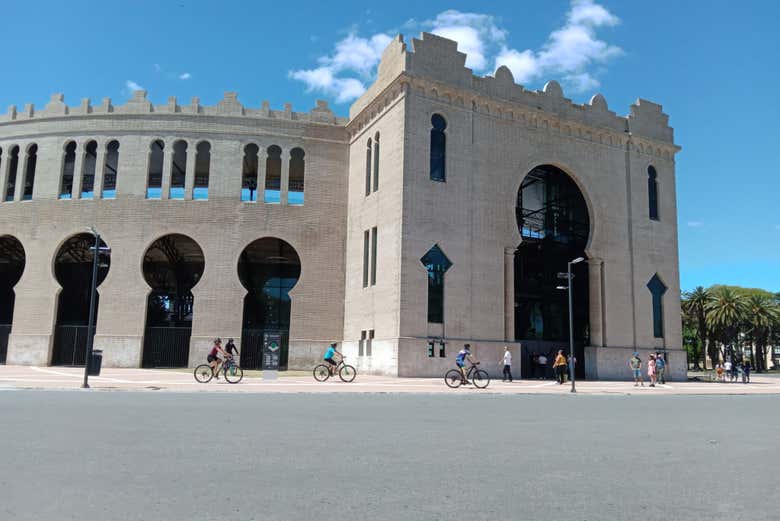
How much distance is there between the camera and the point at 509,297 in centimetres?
3434

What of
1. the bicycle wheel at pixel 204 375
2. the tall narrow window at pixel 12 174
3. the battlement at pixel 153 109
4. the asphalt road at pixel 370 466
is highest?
the battlement at pixel 153 109

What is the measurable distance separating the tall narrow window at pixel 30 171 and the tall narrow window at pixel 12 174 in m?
0.64

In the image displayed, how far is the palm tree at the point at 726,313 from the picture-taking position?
72.8m

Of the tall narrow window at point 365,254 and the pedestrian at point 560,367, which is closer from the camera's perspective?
the pedestrian at point 560,367

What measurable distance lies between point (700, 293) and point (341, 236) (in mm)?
52891

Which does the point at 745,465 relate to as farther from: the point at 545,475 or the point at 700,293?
the point at 700,293

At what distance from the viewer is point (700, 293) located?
74.3m

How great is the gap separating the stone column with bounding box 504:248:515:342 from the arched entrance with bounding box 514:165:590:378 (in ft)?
9.75

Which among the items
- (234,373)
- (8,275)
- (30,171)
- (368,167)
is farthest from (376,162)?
(8,275)

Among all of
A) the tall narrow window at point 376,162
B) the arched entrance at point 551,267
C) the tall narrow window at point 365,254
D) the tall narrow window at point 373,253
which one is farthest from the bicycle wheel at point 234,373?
the arched entrance at point 551,267

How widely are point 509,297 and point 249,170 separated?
63.8 feet

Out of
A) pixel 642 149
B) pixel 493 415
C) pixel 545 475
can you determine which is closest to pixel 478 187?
pixel 642 149

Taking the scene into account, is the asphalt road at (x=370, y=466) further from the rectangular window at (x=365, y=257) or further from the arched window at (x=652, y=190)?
the arched window at (x=652, y=190)

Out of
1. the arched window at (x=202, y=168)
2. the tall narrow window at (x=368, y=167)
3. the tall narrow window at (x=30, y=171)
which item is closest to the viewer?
the tall narrow window at (x=368, y=167)
